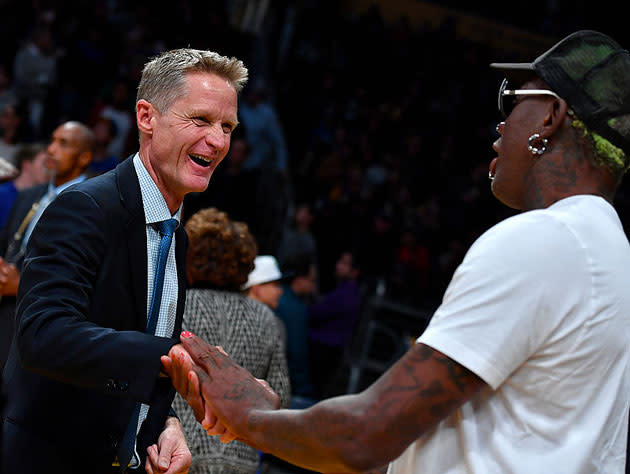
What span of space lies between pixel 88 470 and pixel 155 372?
0.41m

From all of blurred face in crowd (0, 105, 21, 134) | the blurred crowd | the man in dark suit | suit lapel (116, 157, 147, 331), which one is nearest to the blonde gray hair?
the man in dark suit

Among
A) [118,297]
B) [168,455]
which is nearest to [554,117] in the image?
[118,297]

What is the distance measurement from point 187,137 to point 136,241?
1.18ft

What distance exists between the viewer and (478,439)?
1668 millimetres

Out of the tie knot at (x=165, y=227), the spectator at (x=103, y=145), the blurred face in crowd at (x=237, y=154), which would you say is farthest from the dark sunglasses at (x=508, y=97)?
the blurred face in crowd at (x=237, y=154)

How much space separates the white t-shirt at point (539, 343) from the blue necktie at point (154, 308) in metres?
0.91

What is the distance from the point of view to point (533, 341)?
5.23ft

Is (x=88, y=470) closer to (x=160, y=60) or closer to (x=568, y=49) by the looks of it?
(x=160, y=60)

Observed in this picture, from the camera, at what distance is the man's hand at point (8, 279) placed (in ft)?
12.0

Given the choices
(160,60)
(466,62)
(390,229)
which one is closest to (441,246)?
(390,229)

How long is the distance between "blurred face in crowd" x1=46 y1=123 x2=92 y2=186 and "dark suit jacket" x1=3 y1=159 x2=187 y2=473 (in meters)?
2.73

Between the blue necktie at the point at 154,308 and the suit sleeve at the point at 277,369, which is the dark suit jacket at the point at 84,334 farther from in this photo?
the suit sleeve at the point at 277,369

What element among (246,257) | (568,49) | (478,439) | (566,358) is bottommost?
(246,257)

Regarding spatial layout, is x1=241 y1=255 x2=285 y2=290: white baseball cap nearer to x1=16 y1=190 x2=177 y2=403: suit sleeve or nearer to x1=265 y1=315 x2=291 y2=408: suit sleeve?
x1=265 y1=315 x2=291 y2=408: suit sleeve
